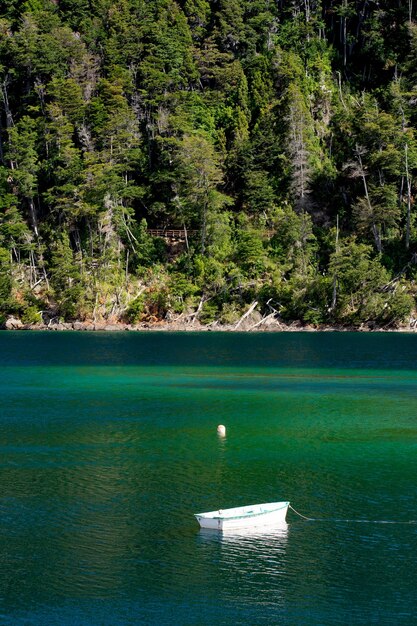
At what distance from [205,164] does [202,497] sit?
8112 cm

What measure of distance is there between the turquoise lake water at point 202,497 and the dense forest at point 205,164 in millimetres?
45783

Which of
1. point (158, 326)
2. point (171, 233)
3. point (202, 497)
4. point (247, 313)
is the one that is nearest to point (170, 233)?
point (171, 233)

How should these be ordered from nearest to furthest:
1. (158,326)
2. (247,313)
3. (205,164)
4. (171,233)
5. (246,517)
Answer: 1. (246,517)
2. (247,313)
3. (158,326)
4. (205,164)
5. (171,233)

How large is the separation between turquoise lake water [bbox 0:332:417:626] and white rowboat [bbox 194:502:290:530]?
35 centimetres

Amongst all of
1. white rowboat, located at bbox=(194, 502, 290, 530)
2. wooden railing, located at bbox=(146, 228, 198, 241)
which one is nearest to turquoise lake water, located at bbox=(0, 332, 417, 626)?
white rowboat, located at bbox=(194, 502, 290, 530)

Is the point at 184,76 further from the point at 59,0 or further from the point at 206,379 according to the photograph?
the point at 206,379

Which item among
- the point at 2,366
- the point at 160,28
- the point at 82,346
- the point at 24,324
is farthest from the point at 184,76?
the point at 2,366

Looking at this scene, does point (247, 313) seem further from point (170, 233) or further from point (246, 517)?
point (246, 517)

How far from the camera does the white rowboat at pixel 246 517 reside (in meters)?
22.0

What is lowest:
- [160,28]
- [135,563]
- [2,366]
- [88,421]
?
[2,366]

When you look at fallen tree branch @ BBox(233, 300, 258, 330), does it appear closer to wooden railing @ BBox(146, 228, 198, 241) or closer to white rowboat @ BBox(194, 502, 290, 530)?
wooden railing @ BBox(146, 228, 198, 241)

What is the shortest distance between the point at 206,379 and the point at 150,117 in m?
69.1

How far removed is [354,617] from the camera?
16906 millimetres

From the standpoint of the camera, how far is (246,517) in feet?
72.9
